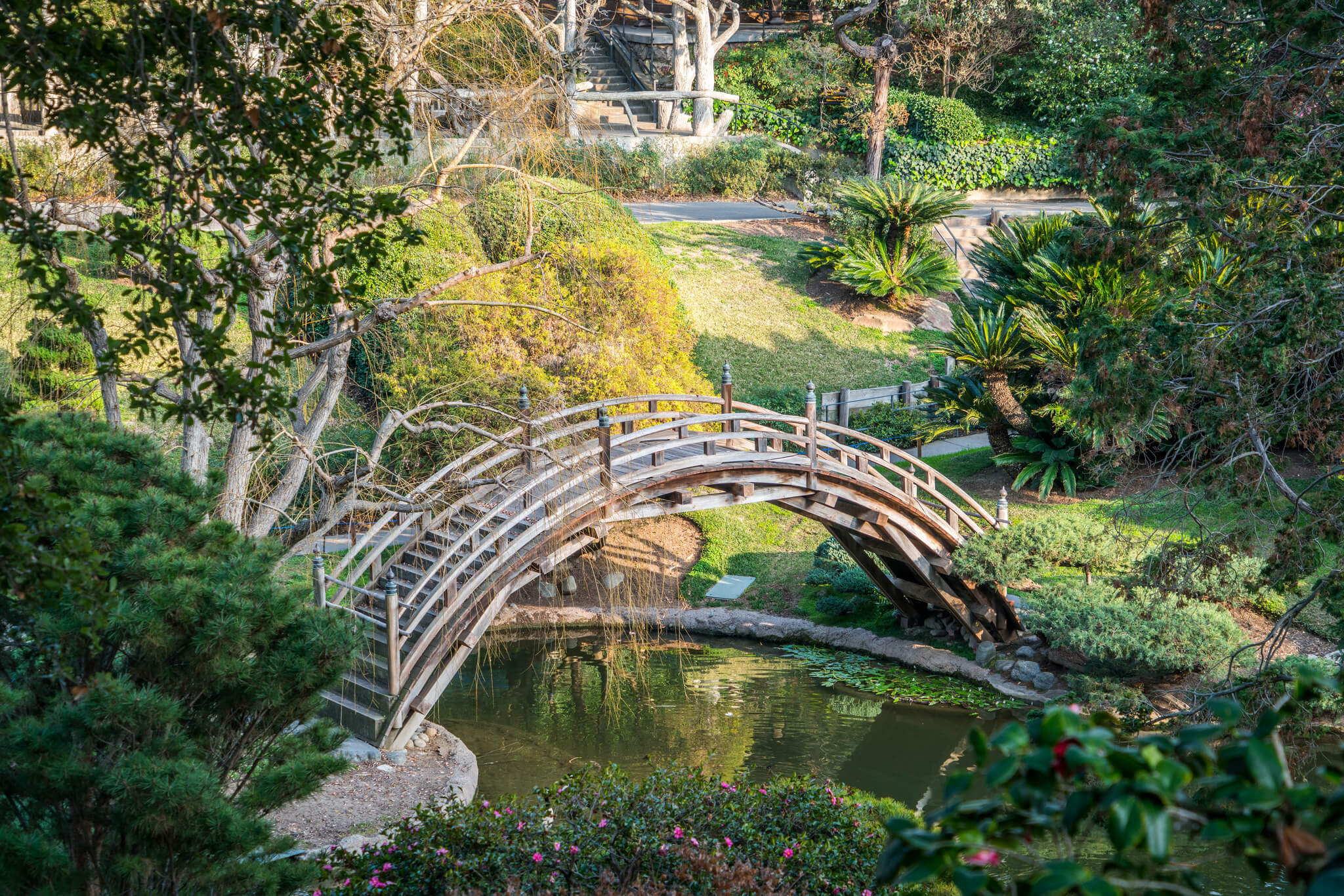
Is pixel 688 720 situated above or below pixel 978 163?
below

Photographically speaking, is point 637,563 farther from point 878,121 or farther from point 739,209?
point 878,121

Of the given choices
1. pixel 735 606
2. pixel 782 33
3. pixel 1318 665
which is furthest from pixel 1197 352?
pixel 782 33

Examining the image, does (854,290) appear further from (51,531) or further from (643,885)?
(51,531)

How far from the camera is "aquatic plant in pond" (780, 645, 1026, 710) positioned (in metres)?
12.2

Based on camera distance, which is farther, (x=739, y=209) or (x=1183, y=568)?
(x=739, y=209)

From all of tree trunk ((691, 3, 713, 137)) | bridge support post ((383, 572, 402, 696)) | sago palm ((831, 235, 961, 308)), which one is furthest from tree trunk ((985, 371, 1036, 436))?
tree trunk ((691, 3, 713, 137))

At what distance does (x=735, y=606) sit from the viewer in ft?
48.9

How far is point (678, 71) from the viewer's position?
91.0 feet

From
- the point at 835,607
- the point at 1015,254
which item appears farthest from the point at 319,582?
the point at 1015,254

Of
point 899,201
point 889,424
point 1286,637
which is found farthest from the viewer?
point 899,201

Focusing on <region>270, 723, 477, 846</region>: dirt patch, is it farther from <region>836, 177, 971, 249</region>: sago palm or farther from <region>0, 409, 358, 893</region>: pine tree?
<region>836, 177, 971, 249</region>: sago palm

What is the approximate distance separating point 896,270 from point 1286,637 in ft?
41.3

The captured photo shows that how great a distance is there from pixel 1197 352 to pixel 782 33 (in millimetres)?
27483

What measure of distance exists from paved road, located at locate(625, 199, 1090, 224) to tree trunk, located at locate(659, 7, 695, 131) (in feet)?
9.52
